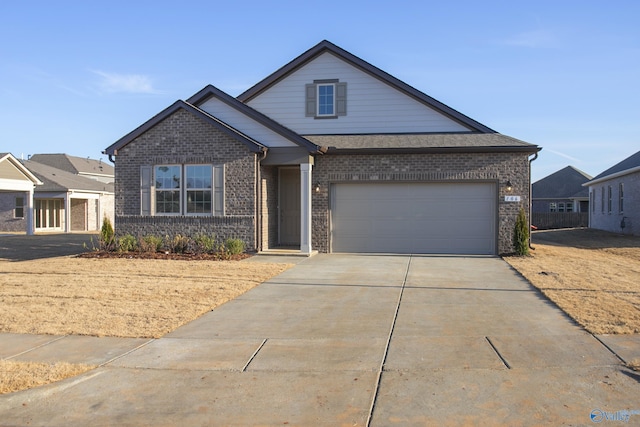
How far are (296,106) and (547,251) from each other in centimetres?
969

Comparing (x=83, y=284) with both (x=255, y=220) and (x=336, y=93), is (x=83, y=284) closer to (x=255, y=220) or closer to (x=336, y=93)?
(x=255, y=220)

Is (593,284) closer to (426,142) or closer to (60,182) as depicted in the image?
(426,142)

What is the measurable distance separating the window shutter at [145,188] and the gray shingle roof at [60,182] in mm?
18185

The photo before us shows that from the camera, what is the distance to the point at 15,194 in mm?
34594

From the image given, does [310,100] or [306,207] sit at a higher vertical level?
[310,100]

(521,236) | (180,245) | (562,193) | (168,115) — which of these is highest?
(168,115)

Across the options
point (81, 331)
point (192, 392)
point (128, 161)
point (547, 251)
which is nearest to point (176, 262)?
point (128, 161)

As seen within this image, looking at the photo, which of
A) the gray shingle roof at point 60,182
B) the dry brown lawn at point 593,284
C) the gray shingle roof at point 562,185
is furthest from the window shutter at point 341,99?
the gray shingle roof at point 562,185

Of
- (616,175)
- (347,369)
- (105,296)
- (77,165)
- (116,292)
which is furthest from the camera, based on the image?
(77,165)

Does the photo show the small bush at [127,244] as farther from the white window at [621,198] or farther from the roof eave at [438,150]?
the white window at [621,198]

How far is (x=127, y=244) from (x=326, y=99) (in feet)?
27.0

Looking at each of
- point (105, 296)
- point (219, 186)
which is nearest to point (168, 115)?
point (219, 186)

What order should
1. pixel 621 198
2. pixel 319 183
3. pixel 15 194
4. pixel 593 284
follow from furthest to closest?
pixel 15 194, pixel 621 198, pixel 319 183, pixel 593 284

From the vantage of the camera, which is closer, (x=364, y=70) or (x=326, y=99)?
(x=364, y=70)
